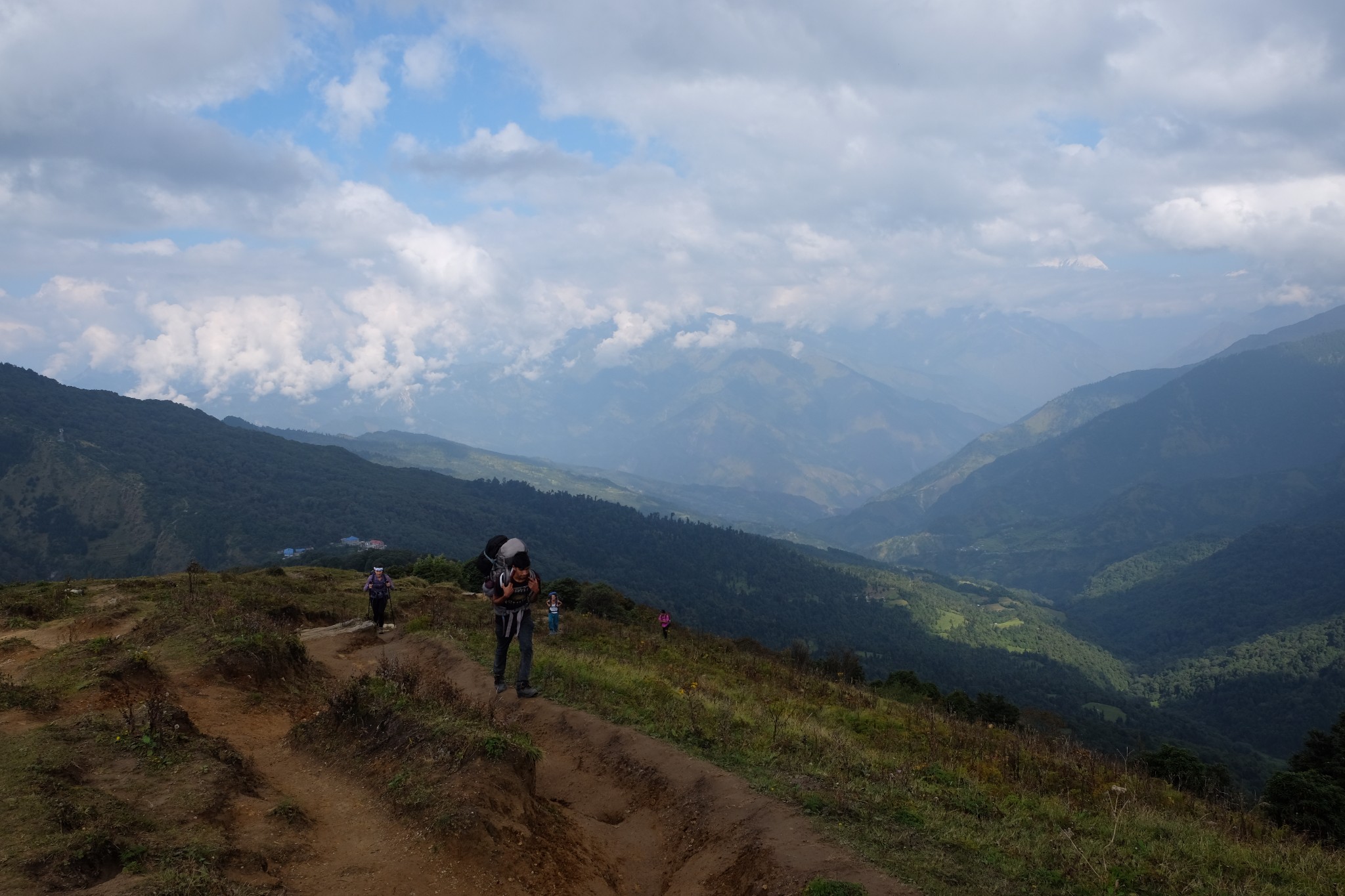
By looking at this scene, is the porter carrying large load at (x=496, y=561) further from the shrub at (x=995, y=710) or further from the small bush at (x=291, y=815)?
the shrub at (x=995, y=710)

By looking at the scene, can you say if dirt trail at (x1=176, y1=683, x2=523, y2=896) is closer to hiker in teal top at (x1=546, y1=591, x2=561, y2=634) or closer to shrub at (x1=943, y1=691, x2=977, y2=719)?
hiker in teal top at (x1=546, y1=591, x2=561, y2=634)

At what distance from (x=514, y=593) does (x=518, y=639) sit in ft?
4.86

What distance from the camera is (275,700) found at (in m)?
14.0

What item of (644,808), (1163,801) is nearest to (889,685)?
(1163,801)

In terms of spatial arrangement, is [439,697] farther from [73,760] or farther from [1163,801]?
[1163,801]

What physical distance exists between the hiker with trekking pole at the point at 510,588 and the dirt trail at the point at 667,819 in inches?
63.5

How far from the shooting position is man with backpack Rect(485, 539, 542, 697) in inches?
516

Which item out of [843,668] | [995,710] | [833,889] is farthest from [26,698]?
[843,668]

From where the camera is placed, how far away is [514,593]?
13211mm

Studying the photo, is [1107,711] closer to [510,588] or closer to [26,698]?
[510,588]

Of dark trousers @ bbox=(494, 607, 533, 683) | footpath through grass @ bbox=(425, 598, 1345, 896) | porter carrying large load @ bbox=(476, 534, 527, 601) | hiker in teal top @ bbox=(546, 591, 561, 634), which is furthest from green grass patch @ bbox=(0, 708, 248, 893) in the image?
hiker in teal top @ bbox=(546, 591, 561, 634)

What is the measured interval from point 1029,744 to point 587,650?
443 inches

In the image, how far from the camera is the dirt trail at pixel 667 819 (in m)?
8.27

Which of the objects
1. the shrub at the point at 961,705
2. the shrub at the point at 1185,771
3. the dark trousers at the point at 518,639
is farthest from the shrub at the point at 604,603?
the shrub at the point at 1185,771
